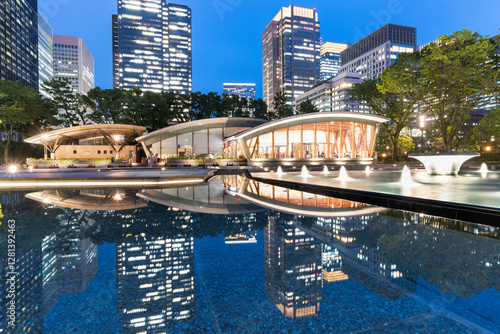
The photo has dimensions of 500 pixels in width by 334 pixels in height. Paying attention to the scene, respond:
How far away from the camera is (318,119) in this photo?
3125cm

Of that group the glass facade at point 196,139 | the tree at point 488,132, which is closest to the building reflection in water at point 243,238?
the glass facade at point 196,139

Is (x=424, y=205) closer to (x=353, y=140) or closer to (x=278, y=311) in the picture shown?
(x=278, y=311)

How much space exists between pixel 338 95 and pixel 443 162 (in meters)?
125

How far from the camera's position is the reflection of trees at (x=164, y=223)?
4.33 metres

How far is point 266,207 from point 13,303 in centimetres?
511

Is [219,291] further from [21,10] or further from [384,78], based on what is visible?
[21,10]

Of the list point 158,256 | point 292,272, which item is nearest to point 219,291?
point 292,272

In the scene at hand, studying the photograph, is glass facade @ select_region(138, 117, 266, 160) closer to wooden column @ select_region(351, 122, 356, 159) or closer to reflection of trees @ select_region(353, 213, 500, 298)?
wooden column @ select_region(351, 122, 356, 159)

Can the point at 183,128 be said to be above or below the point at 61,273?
above

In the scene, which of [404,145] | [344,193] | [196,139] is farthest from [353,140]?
[404,145]

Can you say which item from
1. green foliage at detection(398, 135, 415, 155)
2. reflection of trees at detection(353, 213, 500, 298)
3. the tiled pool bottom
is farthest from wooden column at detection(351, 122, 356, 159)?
the tiled pool bottom

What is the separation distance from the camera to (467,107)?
29.0 metres

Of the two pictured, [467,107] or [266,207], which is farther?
[467,107]

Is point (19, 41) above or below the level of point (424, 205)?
above
